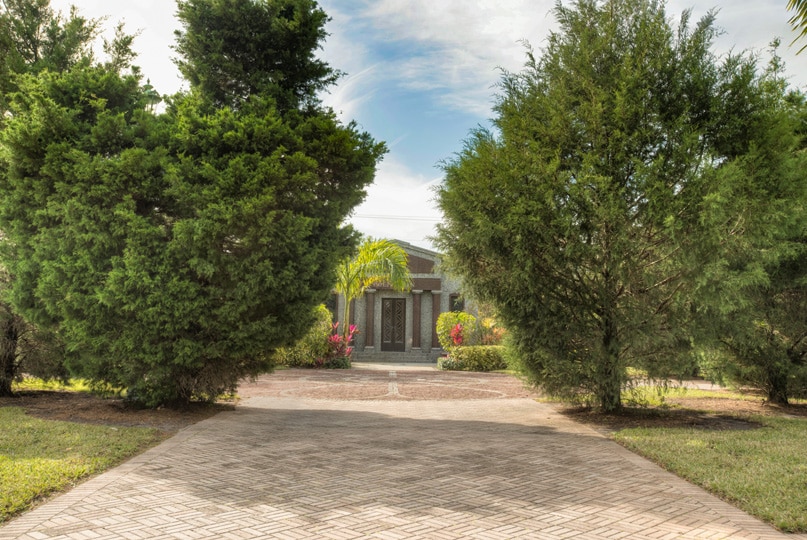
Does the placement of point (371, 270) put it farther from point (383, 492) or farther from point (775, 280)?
point (383, 492)

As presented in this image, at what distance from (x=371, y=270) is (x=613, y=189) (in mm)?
17680

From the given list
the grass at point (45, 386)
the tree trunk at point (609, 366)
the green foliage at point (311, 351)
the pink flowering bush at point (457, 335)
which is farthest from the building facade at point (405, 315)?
the tree trunk at point (609, 366)

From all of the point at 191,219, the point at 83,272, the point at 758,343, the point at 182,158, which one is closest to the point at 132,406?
the point at 83,272

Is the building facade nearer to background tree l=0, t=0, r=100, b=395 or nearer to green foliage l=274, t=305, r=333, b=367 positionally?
green foliage l=274, t=305, r=333, b=367

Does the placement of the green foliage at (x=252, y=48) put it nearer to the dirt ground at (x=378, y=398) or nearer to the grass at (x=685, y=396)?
the dirt ground at (x=378, y=398)

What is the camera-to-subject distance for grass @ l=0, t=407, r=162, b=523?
16.6 ft

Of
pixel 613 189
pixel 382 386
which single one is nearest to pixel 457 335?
pixel 382 386

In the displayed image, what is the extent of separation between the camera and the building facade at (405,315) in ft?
102

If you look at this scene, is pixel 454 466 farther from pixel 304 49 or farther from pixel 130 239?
pixel 304 49

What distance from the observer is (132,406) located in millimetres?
10469

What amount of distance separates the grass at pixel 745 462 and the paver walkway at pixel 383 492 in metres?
0.22

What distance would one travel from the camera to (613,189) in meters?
9.35

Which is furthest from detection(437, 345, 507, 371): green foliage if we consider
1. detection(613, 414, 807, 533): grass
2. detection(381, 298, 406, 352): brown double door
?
detection(613, 414, 807, 533): grass

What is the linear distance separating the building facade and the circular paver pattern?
8498mm
